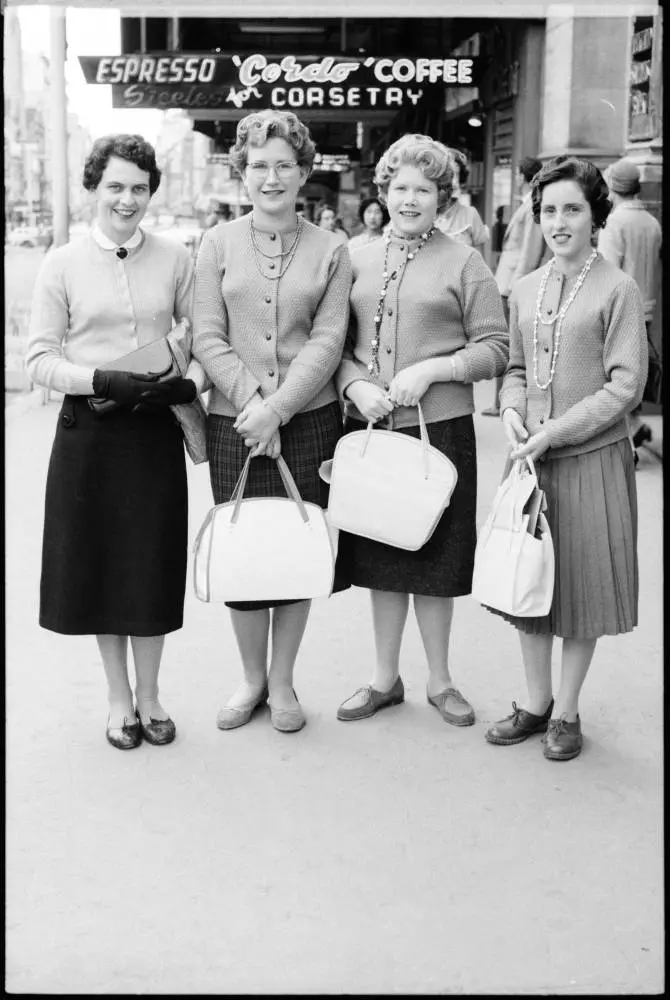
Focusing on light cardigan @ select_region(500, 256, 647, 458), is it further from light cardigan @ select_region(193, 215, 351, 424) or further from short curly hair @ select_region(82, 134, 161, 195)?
short curly hair @ select_region(82, 134, 161, 195)

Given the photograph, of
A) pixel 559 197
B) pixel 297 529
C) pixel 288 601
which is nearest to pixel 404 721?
pixel 288 601

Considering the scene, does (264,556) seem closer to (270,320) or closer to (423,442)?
(423,442)

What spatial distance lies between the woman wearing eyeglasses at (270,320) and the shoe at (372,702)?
29.4 inches

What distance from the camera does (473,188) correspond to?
1456cm

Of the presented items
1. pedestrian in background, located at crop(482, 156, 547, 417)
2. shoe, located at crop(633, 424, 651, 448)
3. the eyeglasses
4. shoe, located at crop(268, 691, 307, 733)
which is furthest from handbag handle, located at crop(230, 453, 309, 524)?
shoe, located at crop(633, 424, 651, 448)

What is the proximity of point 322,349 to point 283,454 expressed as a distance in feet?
1.19

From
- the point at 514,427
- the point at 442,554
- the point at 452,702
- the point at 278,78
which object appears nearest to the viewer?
the point at 514,427

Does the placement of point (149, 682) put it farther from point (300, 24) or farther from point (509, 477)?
point (300, 24)

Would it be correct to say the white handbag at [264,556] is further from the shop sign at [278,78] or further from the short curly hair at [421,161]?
the shop sign at [278,78]

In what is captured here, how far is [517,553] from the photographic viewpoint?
11.5 feet

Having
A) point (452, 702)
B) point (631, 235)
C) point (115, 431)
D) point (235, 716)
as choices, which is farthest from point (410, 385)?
point (631, 235)

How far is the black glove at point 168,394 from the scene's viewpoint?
3.43 m

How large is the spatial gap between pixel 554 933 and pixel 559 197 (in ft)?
6.62

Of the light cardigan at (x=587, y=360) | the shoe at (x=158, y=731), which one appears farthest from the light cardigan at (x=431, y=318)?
the shoe at (x=158, y=731)
